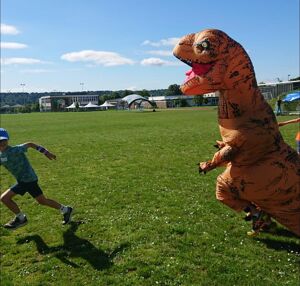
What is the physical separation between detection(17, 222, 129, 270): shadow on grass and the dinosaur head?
289 centimetres

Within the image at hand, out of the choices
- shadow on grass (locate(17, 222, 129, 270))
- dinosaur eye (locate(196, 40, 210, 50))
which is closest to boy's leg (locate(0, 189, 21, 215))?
shadow on grass (locate(17, 222, 129, 270))

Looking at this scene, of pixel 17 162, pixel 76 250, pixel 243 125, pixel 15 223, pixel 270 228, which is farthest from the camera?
pixel 15 223

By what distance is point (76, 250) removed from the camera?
6.52m

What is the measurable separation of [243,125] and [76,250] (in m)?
3.43

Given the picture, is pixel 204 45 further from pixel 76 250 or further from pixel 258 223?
pixel 76 250

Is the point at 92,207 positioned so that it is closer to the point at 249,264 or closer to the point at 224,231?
the point at 224,231

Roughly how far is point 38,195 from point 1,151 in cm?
106

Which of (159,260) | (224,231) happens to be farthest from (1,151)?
(224,231)

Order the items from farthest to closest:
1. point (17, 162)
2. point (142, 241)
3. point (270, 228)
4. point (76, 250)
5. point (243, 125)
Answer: point (17, 162) → point (270, 228) → point (142, 241) → point (76, 250) → point (243, 125)

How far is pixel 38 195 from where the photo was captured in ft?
25.0

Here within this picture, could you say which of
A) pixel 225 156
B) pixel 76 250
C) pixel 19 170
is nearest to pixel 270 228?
pixel 225 156

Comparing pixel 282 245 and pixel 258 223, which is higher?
pixel 258 223

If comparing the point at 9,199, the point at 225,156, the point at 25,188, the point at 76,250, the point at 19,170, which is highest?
the point at 225,156

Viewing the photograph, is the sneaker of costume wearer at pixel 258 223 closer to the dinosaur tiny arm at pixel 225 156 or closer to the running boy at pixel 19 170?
the dinosaur tiny arm at pixel 225 156
